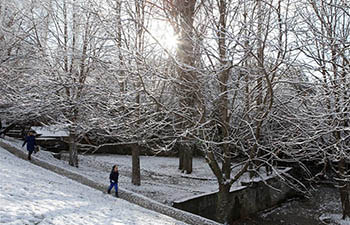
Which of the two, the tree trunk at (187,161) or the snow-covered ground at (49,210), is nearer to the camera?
the snow-covered ground at (49,210)

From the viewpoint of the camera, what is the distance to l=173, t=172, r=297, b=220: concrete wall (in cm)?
1092

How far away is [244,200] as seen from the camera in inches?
528

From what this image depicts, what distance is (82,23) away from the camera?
46.0 feet

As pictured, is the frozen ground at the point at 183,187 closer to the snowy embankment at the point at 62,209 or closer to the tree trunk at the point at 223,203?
the snowy embankment at the point at 62,209

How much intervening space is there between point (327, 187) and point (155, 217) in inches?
648

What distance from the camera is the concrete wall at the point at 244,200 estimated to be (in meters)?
10.9

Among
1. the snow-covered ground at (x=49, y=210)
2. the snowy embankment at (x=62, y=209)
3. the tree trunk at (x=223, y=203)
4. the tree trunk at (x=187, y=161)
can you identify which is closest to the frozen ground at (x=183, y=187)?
the tree trunk at (x=187, y=161)

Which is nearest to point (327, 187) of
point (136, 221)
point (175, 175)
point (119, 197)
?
point (175, 175)

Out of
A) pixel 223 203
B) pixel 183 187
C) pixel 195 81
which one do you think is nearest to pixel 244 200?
pixel 183 187

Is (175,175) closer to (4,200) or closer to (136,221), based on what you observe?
(136,221)

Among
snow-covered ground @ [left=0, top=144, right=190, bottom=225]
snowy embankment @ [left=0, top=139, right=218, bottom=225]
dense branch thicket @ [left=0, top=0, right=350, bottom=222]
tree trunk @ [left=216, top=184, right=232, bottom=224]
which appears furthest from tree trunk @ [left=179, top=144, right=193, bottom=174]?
snow-covered ground @ [left=0, top=144, right=190, bottom=225]

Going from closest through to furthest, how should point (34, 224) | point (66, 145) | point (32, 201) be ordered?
point (34, 224) < point (32, 201) < point (66, 145)

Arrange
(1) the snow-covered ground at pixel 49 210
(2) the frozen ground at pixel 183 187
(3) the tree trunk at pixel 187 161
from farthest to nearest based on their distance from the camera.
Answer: (3) the tree trunk at pixel 187 161, (2) the frozen ground at pixel 183 187, (1) the snow-covered ground at pixel 49 210

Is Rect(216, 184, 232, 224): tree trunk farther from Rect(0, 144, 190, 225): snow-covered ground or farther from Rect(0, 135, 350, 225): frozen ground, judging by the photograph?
Rect(0, 135, 350, 225): frozen ground
